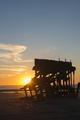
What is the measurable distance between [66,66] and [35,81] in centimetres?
511

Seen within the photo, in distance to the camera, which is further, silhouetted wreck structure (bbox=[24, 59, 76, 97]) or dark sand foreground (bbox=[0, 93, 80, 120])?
silhouetted wreck structure (bbox=[24, 59, 76, 97])

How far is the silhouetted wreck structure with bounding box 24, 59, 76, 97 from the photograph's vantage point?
40.9 m

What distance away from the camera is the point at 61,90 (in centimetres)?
4331

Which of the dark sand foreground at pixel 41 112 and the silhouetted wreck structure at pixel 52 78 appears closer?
the dark sand foreground at pixel 41 112

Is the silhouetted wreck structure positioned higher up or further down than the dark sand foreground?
higher up

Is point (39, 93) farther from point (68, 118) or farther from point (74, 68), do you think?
point (68, 118)

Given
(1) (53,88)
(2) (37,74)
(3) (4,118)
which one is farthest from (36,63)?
(3) (4,118)

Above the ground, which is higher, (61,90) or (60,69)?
(60,69)

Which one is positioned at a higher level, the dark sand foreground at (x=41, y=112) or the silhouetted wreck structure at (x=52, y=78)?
the silhouetted wreck structure at (x=52, y=78)

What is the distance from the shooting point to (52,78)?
137 ft

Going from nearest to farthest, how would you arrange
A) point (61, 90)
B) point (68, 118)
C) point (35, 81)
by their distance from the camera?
point (68, 118), point (35, 81), point (61, 90)

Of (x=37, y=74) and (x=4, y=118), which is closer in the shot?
(x=4, y=118)

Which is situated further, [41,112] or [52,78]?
[52,78]

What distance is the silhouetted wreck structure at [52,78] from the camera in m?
40.9
